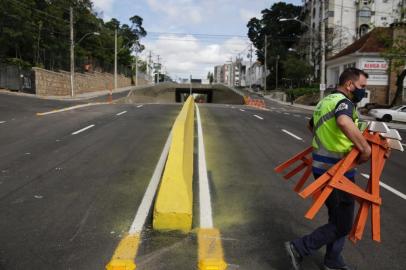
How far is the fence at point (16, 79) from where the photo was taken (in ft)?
136

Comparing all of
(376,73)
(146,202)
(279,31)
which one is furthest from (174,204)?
(279,31)

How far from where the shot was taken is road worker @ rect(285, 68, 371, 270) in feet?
13.2

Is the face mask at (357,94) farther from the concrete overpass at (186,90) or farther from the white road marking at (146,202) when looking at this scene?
the concrete overpass at (186,90)

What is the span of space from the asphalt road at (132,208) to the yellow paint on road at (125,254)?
3.0 inches

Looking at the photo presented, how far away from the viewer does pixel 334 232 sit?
13.4 feet

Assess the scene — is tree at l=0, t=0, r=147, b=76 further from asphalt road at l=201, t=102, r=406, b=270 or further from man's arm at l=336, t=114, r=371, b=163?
man's arm at l=336, t=114, r=371, b=163

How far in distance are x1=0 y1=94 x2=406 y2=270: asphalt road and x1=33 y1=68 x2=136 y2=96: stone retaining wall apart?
34.3m

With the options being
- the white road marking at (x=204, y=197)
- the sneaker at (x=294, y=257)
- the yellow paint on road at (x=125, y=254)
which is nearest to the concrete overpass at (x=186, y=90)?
the white road marking at (x=204, y=197)

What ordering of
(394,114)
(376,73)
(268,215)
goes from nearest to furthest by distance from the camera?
(268,215)
(394,114)
(376,73)

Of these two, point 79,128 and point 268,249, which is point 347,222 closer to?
point 268,249

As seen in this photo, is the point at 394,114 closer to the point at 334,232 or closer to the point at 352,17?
the point at 334,232

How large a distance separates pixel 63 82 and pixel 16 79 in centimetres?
957

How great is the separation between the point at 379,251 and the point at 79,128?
12658 millimetres

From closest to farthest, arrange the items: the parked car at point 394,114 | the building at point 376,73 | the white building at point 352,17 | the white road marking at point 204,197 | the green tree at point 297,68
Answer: the white road marking at point 204,197
the parked car at point 394,114
the building at point 376,73
the green tree at point 297,68
the white building at point 352,17
